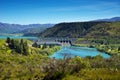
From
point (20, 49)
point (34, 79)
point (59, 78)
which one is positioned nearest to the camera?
point (59, 78)

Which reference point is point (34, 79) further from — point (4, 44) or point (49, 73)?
point (4, 44)

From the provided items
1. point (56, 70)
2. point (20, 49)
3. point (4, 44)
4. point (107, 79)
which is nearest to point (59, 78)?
point (56, 70)

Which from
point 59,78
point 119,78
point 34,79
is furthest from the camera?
point 34,79

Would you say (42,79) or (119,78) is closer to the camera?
(119,78)

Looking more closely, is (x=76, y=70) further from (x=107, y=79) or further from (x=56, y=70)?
(x=107, y=79)

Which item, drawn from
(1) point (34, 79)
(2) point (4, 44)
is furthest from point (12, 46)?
(1) point (34, 79)

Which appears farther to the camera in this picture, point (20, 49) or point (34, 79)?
point (20, 49)

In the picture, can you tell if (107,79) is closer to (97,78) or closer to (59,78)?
(97,78)

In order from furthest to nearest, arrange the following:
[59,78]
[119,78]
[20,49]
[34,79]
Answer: [20,49]
[34,79]
[59,78]
[119,78]
